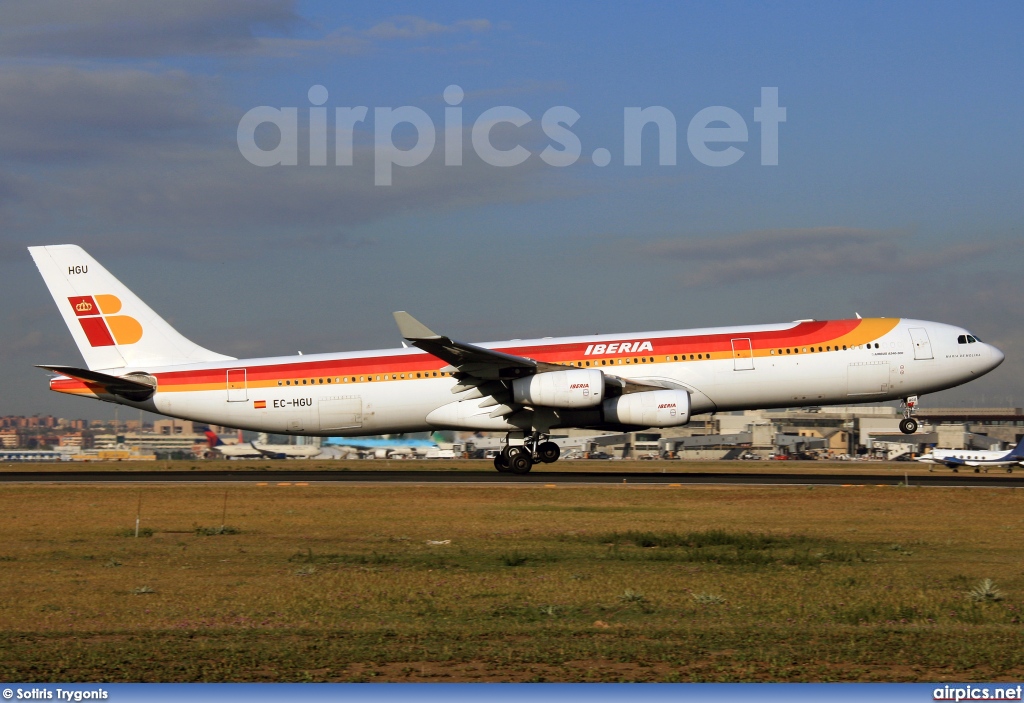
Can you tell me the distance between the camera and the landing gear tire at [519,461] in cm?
3803

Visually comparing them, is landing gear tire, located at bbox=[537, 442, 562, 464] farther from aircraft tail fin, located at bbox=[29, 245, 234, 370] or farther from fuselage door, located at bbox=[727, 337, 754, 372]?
aircraft tail fin, located at bbox=[29, 245, 234, 370]

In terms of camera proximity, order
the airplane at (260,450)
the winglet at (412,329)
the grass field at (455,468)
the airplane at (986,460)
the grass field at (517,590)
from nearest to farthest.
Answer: the grass field at (517,590), the winglet at (412,329), the grass field at (455,468), the airplane at (986,460), the airplane at (260,450)

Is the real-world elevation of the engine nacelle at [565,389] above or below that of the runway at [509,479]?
above

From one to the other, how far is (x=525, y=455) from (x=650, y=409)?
5.29m

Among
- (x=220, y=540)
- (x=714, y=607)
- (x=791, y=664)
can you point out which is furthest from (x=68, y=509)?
(x=791, y=664)

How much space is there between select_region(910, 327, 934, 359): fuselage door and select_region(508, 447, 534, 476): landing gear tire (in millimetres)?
13899

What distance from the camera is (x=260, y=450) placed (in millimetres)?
99375

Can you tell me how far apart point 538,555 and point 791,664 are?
8.84m

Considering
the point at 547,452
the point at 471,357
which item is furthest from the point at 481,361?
the point at 547,452

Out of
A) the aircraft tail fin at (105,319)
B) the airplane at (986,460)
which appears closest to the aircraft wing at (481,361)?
the aircraft tail fin at (105,319)

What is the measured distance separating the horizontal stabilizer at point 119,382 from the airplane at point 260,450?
56717mm

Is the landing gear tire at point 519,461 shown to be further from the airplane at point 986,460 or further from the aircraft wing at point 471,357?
the airplane at point 986,460

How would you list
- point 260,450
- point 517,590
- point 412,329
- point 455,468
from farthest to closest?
1. point 260,450
2. point 455,468
3. point 412,329
4. point 517,590

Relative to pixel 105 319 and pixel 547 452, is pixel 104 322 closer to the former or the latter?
pixel 105 319
